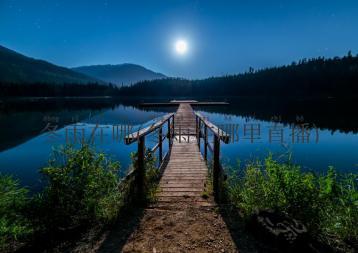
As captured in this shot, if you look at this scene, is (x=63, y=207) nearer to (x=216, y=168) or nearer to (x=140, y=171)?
(x=140, y=171)

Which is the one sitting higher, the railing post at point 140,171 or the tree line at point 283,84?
the tree line at point 283,84

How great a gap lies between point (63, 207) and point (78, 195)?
1.02ft

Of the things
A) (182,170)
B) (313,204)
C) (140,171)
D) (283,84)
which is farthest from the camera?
(283,84)

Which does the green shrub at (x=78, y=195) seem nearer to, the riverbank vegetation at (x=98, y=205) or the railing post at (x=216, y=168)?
the riverbank vegetation at (x=98, y=205)

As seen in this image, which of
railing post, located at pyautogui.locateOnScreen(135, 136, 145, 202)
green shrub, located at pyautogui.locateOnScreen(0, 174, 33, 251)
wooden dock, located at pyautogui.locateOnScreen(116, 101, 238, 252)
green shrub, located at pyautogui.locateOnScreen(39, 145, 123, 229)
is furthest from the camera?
railing post, located at pyautogui.locateOnScreen(135, 136, 145, 202)

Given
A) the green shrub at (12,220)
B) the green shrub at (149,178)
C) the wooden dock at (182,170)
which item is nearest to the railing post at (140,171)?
the wooden dock at (182,170)

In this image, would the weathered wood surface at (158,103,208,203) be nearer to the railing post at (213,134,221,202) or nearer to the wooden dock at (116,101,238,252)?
the wooden dock at (116,101,238,252)

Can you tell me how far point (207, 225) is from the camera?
406 cm

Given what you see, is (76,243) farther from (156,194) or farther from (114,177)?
(156,194)

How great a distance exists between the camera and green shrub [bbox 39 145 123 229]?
4105mm

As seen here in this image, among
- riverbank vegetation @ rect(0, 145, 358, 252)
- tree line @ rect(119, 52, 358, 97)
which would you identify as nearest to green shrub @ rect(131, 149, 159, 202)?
riverbank vegetation @ rect(0, 145, 358, 252)

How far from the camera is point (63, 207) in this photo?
4125 millimetres

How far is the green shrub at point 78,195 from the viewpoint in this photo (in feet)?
13.5

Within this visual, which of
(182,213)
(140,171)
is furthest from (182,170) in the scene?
(182,213)
